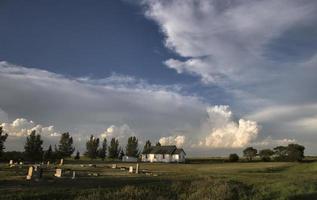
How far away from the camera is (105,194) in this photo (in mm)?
28516

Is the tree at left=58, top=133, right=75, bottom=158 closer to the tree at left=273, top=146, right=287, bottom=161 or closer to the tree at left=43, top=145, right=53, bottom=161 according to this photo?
the tree at left=43, top=145, right=53, bottom=161

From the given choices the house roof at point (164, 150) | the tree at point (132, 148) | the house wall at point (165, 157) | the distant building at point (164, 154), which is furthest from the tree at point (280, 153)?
the tree at point (132, 148)

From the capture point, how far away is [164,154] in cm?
16300

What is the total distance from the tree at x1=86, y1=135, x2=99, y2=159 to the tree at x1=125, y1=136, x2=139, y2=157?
16274 mm

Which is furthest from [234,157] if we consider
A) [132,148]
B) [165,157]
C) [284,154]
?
[132,148]

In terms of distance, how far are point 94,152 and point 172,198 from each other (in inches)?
5620

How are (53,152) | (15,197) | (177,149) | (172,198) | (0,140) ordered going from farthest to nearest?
(177,149), (53,152), (0,140), (172,198), (15,197)

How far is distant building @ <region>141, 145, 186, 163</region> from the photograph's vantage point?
159125mm

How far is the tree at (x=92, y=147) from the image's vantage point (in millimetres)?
169500

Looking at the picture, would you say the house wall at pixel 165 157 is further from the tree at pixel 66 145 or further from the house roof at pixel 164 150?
the tree at pixel 66 145

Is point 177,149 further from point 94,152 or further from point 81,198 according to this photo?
point 81,198

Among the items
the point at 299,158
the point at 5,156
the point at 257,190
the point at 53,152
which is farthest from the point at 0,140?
the point at 299,158

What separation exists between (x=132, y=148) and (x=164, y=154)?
23597 millimetres

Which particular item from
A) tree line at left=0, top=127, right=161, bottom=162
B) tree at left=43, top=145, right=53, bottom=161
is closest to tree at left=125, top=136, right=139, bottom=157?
tree line at left=0, top=127, right=161, bottom=162
